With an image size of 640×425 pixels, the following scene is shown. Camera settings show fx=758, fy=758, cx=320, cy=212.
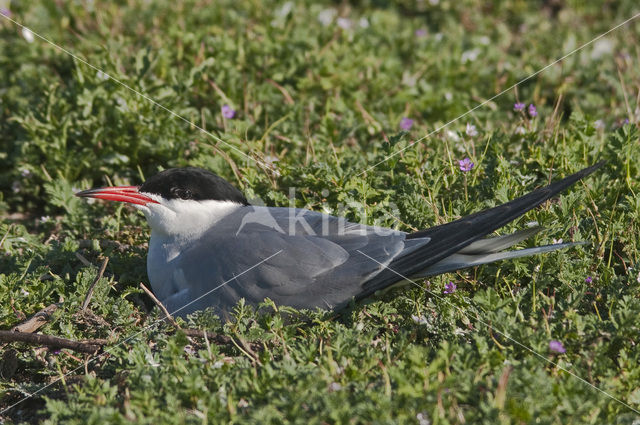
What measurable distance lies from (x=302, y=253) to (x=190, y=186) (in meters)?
0.64

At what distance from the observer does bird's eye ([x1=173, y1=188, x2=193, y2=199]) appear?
326 centimetres

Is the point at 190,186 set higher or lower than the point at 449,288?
higher

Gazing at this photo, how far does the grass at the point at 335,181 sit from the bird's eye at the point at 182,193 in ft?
1.33

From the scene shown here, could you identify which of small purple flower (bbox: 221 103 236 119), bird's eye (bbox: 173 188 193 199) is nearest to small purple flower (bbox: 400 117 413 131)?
small purple flower (bbox: 221 103 236 119)

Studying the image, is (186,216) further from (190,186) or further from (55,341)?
(55,341)

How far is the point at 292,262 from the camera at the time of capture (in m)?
2.93

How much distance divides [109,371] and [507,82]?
3.22m

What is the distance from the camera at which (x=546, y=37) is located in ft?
18.0

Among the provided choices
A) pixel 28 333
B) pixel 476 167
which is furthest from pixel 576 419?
pixel 28 333

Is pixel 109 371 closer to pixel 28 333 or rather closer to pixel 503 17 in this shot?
pixel 28 333

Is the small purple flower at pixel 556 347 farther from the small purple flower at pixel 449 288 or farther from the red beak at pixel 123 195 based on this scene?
the red beak at pixel 123 195

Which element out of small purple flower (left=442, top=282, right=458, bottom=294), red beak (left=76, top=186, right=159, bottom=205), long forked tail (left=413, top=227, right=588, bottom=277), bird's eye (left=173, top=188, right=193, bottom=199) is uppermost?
bird's eye (left=173, top=188, right=193, bottom=199)

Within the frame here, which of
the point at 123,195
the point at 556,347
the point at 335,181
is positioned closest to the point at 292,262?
the point at 335,181

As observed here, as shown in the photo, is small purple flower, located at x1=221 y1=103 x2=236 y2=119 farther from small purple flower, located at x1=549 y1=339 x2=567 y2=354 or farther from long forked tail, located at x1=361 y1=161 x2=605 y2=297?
small purple flower, located at x1=549 y1=339 x2=567 y2=354
